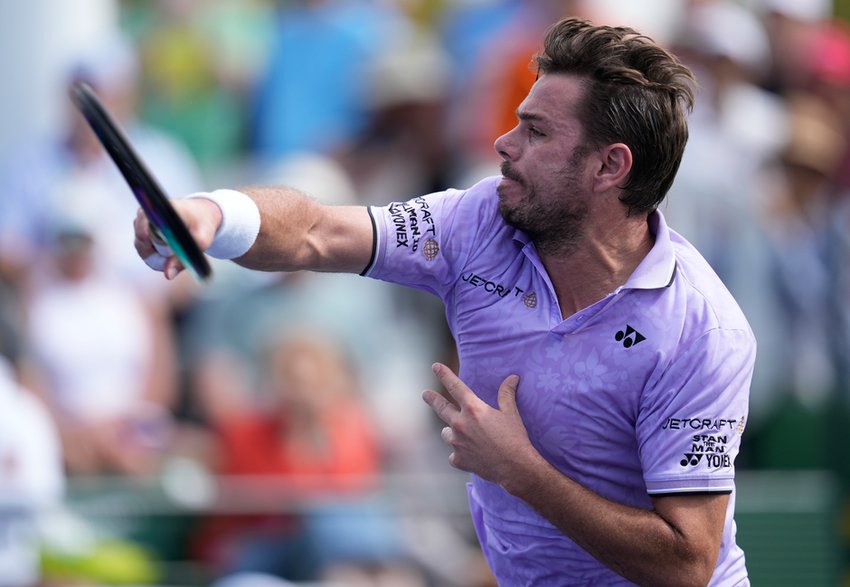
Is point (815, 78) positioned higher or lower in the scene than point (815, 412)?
higher

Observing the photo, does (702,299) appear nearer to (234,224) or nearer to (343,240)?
(343,240)

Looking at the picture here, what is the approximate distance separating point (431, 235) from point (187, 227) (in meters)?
0.80

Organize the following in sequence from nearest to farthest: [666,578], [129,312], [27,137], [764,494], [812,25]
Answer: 1. [666,578]
2. [764,494]
3. [129,312]
4. [27,137]
5. [812,25]

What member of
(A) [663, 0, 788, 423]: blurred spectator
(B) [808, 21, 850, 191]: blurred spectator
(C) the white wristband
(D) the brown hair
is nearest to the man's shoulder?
(D) the brown hair

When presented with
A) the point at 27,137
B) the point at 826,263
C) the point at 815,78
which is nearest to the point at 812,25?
the point at 815,78

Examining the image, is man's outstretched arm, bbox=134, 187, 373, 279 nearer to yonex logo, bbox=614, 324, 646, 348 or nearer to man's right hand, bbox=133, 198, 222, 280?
man's right hand, bbox=133, 198, 222, 280

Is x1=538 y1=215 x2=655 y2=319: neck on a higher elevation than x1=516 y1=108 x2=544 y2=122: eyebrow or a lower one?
lower

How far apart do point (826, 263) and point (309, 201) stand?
16.6ft

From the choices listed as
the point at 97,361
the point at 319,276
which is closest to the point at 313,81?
the point at 319,276

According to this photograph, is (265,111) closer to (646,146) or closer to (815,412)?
(815,412)

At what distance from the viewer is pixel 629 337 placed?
3.84 m

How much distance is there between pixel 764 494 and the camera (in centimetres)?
762

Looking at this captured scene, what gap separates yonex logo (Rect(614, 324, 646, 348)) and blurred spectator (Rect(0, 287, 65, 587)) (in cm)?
405

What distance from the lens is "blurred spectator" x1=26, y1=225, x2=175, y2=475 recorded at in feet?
25.4
